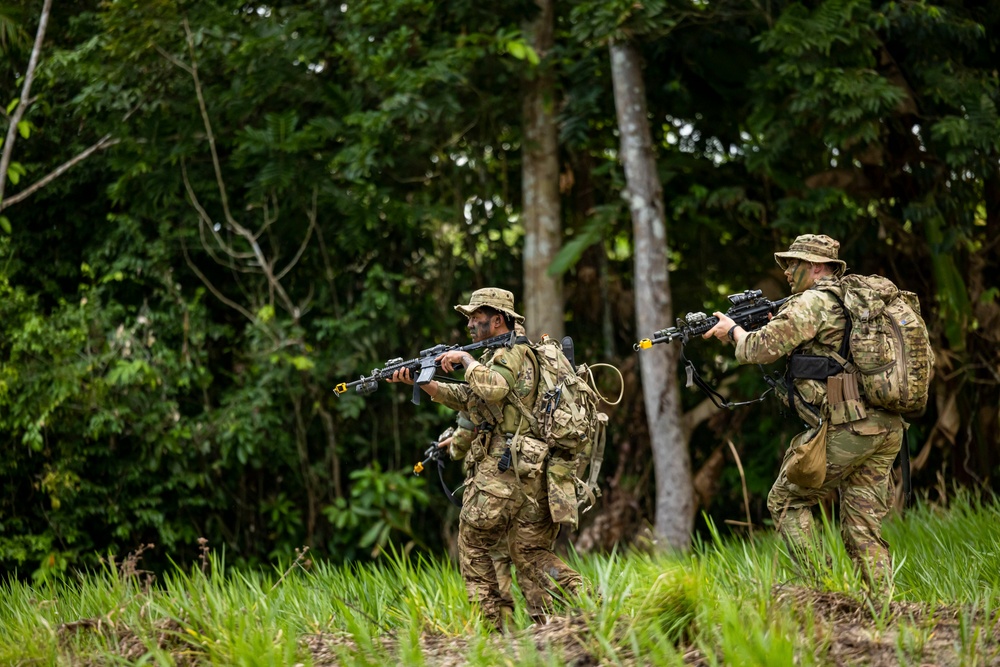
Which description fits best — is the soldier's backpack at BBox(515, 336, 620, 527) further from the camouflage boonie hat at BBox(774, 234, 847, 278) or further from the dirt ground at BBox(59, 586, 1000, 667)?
the camouflage boonie hat at BBox(774, 234, 847, 278)

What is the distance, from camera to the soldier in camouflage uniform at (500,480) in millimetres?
5098

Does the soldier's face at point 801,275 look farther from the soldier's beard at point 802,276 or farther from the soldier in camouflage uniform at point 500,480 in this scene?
Result: the soldier in camouflage uniform at point 500,480

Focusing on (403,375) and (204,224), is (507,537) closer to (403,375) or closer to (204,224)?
(403,375)

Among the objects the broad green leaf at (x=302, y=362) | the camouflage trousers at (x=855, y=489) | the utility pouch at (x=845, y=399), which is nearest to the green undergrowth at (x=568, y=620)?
the camouflage trousers at (x=855, y=489)

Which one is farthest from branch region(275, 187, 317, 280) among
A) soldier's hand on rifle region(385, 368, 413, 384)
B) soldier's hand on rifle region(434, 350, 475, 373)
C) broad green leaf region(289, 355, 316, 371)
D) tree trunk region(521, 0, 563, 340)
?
soldier's hand on rifle region(434, 350, 475, 373)

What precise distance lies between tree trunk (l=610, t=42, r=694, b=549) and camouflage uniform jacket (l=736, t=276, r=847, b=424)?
3.33m

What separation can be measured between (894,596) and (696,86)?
6101 mm

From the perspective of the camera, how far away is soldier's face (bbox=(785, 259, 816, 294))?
5.06 meters

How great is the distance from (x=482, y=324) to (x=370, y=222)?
4.09 metres

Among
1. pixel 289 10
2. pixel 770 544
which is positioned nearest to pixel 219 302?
pixel 289 10

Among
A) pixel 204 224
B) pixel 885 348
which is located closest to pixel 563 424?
pixel 885 348

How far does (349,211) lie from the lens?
9.21 metres

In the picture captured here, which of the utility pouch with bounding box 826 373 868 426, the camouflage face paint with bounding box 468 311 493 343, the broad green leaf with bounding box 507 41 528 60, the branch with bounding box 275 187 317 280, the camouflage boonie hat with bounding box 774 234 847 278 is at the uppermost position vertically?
the broad green leaf with bounding box 507 41 528 60

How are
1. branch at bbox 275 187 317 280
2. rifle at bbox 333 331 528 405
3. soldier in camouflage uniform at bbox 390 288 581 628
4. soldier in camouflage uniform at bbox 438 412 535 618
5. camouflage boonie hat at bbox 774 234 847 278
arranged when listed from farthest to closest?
branch at bbox 275 187 317 280 < soldier in camouflage uniform at bbox 438 412 535 618 < rifle at bbox 333 331 528 405 < soldier in camouflage uniform at bbox 390 288 581 628 < camouflage boonie hat at bbox 774 234 847 278
